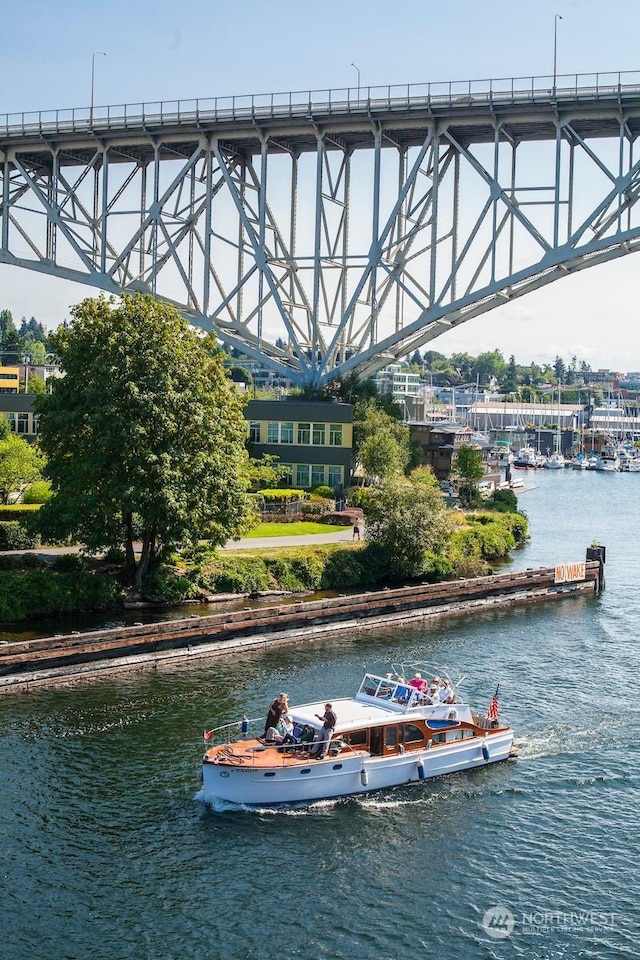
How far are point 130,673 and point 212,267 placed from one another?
160 feet

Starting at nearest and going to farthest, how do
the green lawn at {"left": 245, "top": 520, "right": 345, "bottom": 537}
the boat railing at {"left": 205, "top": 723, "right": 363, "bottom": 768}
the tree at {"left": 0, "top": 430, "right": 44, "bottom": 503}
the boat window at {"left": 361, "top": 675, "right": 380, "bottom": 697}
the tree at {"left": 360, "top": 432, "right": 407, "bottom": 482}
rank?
the boat railing at {"left": 205, "top": 723, "right": 363, "bottom": 768} < the boat window at {"left": 361, "top": 675, "right": 380, "bottom": 697} < the tree at {"left": 0, "top": 430, "right": 44, "bottom": 503} < the green lawn at {"left": 245, "top": 520, "right": 345, "bottom": 537} < the tree at {"left": 360, "top": 432, "right": 407, "bottom": 482}

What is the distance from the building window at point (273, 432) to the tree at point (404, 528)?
20.4m

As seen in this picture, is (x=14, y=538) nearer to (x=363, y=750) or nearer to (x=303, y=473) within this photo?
(x=303, y=473)

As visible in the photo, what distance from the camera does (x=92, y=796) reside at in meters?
32.0

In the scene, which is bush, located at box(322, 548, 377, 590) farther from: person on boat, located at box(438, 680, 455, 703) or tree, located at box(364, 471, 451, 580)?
person on boat, located at box(438, 680, 455, 703)

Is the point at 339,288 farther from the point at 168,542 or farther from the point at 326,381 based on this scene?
the point at 168,542

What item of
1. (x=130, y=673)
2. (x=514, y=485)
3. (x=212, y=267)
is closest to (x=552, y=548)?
(x=212, y=267)

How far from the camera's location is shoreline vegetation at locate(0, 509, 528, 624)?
5100 cm

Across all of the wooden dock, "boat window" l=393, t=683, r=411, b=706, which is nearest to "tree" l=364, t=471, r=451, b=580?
the wooden dock

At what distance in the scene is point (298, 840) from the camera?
3023 cm

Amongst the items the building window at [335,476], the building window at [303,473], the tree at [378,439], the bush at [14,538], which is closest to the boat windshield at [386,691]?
the bush at [14,538]

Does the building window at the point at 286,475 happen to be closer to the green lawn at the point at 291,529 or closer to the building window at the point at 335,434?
the building window at the point at 335,434

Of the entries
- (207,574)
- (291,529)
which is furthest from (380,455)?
(207,574)

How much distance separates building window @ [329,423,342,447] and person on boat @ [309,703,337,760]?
164ft
